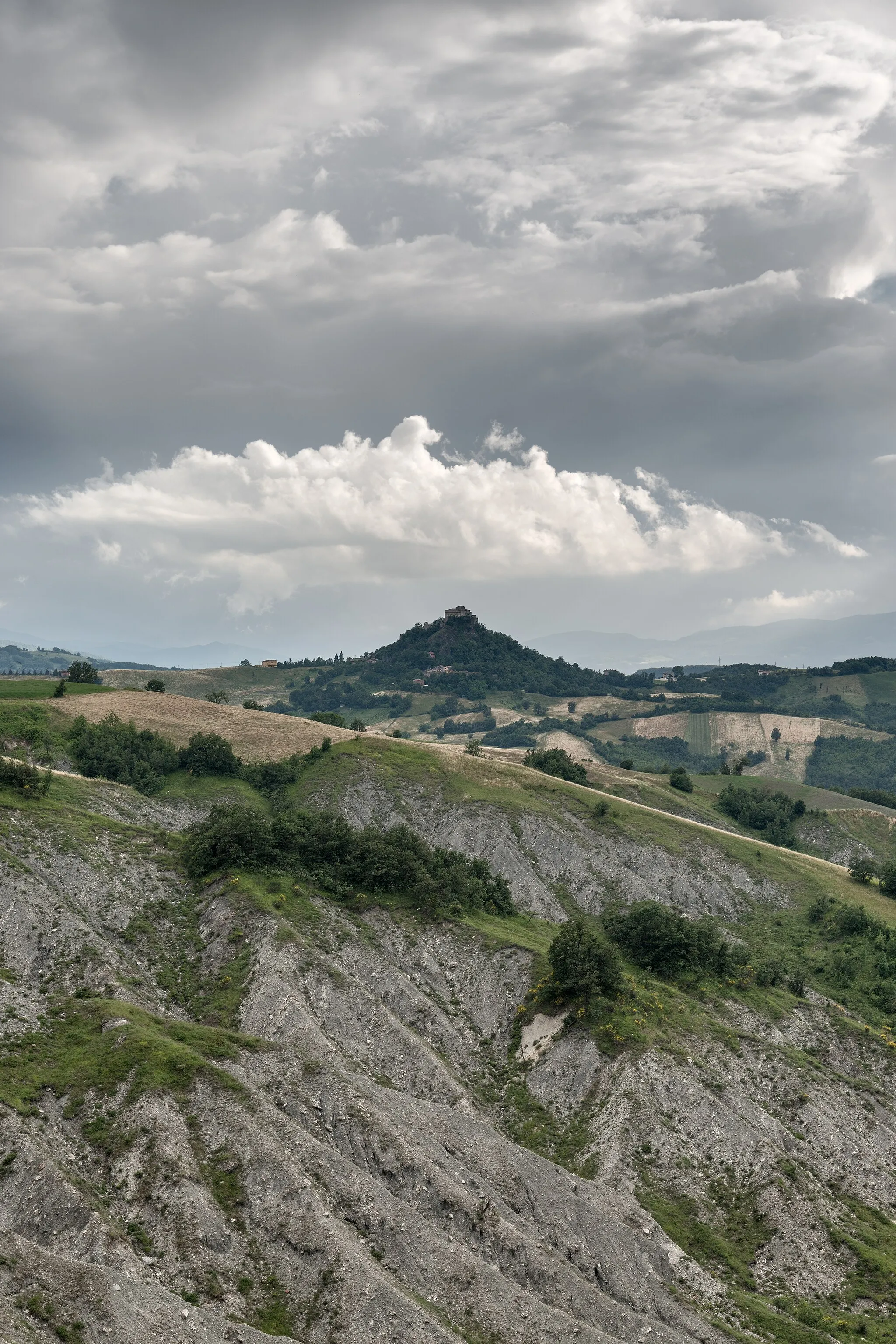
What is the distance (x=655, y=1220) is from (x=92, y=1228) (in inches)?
1542

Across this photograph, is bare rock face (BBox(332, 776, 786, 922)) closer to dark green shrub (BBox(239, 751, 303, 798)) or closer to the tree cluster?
dark green shrub (BBox(239, 751, 303, 798))

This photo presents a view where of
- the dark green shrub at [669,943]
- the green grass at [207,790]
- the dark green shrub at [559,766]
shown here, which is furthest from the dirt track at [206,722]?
the dark green shrub at [669,943]

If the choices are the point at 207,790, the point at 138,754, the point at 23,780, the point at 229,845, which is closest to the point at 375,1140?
the point at 229,845

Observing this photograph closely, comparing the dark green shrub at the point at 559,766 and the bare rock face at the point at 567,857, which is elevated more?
the dark green shrub at the point at 559,766

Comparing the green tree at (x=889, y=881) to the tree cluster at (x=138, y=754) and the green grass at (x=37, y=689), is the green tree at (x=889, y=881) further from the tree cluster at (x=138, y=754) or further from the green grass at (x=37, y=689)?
the green grass at (x=37, y=689)

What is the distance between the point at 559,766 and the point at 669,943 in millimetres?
86433

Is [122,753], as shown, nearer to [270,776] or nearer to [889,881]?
[270,776]

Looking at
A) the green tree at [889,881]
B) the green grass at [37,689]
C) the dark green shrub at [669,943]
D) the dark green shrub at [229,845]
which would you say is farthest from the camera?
the green grass at [37,689]

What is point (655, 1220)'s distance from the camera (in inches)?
2424

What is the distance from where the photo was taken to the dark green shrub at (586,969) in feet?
263

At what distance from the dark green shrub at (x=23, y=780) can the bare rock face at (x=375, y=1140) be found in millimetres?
7005

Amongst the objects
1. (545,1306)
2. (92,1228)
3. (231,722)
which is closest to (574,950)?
(545,1306)

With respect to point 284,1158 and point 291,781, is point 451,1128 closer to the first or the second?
point 284,1158

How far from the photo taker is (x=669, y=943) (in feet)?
308
